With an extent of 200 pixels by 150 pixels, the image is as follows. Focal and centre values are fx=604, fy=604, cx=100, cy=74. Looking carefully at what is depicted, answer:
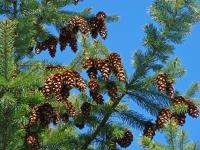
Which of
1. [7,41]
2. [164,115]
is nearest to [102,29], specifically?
[164,115]

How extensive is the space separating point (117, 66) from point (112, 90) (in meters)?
0.40

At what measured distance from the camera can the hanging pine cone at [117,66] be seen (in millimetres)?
7448

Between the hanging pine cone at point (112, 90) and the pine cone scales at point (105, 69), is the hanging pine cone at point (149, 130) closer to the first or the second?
the hanging pine cone at point (112, 90)

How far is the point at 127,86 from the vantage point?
7988mm

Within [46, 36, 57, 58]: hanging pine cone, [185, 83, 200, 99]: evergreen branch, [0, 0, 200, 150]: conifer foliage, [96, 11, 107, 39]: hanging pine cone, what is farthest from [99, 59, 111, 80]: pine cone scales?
[46, 36, 57, 58]: hanging pine cone

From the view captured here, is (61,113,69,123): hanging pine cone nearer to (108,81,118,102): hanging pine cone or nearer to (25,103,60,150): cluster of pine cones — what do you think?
(108,81,118,102): hanging pine cone

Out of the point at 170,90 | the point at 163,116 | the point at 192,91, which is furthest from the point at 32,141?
the point at 192,91

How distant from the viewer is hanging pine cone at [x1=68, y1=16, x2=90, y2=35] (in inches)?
368

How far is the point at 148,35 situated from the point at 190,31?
0.56m

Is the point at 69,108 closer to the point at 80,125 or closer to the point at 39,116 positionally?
the point at 80,125

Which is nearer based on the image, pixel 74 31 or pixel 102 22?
pixel 74 31

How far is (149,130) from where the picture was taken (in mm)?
7762

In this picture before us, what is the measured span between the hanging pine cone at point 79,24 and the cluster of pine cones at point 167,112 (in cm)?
206

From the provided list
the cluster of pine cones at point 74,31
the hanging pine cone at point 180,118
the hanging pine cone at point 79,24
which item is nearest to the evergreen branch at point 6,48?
the hanging pine cone at point 180,118
